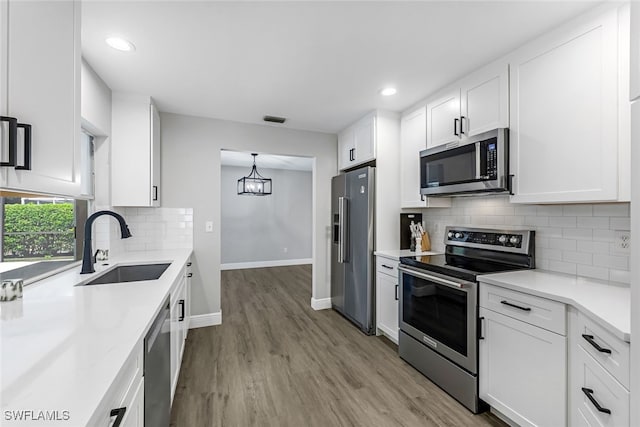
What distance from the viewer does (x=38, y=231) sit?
71.9 inches

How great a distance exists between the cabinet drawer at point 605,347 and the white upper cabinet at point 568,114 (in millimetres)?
675

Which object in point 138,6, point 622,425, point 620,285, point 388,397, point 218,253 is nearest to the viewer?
point 622,425

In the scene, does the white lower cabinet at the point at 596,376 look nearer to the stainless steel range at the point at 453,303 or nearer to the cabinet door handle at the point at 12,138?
the stainless steel range at the point at 453,303

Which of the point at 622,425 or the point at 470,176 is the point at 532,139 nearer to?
the point at 470,176

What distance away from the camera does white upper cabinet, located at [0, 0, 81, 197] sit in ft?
2.60

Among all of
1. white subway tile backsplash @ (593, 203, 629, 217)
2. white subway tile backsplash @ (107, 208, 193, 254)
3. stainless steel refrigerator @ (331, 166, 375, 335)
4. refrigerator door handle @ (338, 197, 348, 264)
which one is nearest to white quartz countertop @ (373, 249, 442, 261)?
stainless steel refrigerator @ (331, 166, 375, 335)

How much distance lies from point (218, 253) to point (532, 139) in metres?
3.14

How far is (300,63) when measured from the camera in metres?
2.12

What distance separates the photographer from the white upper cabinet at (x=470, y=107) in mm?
2031

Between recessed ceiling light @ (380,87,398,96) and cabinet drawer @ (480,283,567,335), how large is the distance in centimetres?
178

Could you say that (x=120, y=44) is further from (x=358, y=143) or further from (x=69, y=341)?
(x=358, y=143)

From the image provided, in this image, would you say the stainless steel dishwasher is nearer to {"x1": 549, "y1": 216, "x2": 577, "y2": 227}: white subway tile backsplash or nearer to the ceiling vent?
the ceiling vent

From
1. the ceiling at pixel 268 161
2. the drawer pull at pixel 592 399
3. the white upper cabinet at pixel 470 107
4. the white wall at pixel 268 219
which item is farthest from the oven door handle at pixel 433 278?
the white wall at pixel 268 219

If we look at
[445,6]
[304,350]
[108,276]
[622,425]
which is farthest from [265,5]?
[304,350]
